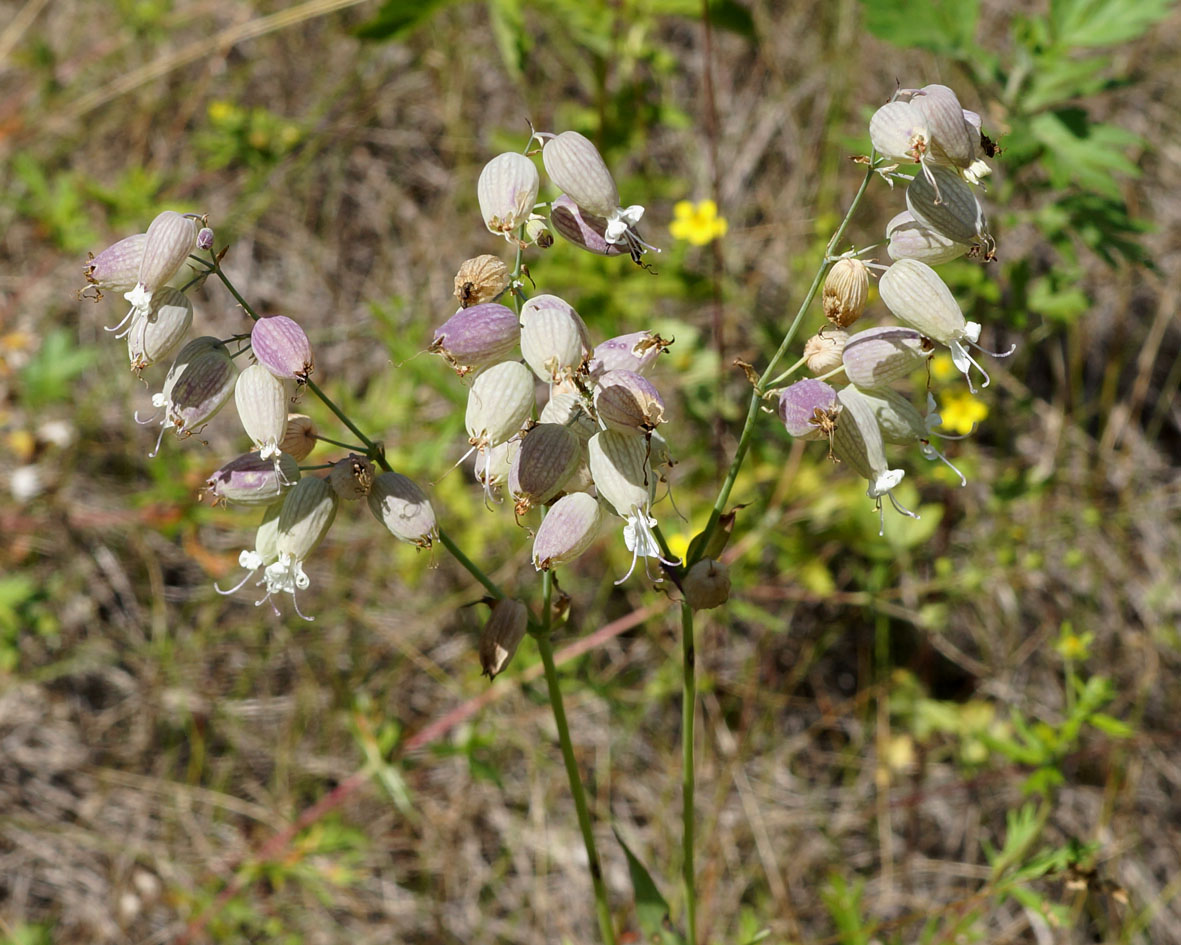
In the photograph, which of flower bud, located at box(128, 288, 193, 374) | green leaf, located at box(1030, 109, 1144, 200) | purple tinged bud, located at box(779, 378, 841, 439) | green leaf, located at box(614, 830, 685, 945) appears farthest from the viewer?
green leaf, located at box(1030, 109, 1144, 200)

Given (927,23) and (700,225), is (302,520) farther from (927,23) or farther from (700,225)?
(700,225)

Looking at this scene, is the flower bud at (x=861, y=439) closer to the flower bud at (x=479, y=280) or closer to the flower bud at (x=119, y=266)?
the flower bud at (x=479, y=280)

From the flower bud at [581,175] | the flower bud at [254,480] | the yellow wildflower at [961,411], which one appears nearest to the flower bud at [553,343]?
the flower bud at [581,175]

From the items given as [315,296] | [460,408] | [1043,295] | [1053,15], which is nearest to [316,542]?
[460,408]

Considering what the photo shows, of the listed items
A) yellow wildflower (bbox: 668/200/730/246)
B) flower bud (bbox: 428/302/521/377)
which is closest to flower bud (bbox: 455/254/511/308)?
flower bud (bbox: 428/302/521/377)

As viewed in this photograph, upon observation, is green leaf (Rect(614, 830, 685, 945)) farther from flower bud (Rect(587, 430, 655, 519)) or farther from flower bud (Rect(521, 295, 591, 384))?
flower bud (Rect(521, 295, 591, 384))

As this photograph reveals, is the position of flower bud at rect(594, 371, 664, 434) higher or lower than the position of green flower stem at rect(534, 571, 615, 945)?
higher
